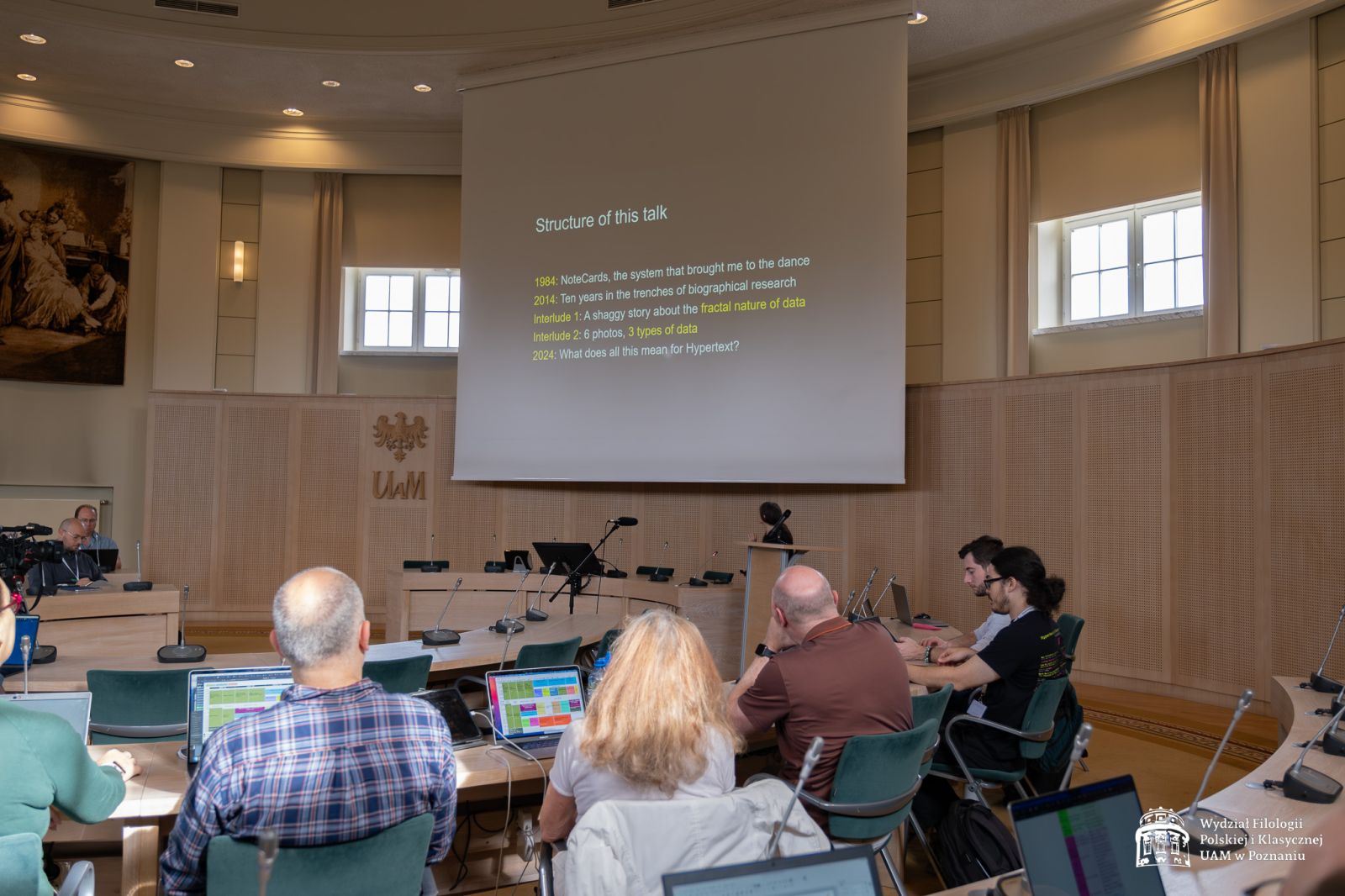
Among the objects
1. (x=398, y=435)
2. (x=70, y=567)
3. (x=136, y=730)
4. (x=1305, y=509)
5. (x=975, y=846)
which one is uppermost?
(x=398, y=435)

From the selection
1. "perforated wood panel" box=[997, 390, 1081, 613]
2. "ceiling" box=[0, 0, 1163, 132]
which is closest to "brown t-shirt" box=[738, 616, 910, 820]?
"perforated wood panel" box=[997, 390, 1081, 613]

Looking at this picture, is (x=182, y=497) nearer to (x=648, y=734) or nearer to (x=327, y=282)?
(x=327, y=282)

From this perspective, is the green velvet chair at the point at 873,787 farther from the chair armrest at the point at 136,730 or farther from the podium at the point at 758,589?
the podium at the point at 758,589

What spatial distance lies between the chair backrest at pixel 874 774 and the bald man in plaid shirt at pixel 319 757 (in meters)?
1.12

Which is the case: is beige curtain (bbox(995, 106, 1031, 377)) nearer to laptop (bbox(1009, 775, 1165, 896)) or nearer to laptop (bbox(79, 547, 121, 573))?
laptop (bbox(1009, 775, 1165, 896))

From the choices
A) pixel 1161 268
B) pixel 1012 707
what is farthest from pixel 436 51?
pixel 1012 707

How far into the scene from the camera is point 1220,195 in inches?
288

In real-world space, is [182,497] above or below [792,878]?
above

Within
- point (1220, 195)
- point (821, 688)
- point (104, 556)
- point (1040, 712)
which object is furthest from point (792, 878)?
point (104, 556)

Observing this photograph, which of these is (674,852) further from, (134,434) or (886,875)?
(134,434)

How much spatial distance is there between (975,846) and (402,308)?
9.48m

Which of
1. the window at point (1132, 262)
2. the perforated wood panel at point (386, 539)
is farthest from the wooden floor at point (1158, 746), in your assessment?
the perforated wood panel at point (386, 539)

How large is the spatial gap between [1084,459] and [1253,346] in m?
1.42

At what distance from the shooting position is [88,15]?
8883 mm
